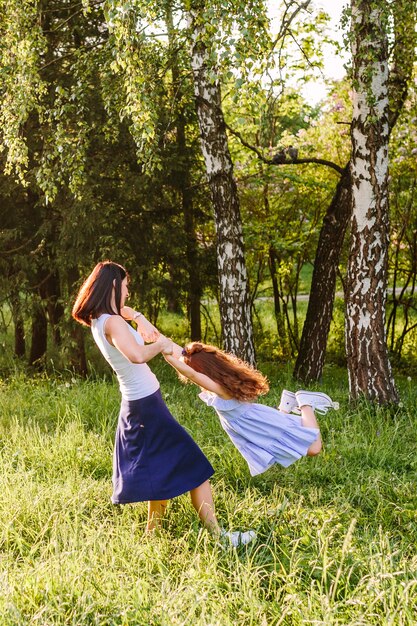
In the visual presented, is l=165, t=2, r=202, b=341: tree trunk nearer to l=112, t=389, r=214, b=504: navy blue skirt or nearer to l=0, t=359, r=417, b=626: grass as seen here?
l=0, t=359, r=417, b=626: grass

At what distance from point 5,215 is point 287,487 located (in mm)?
6591

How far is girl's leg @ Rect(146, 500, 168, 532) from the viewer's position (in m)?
3.99

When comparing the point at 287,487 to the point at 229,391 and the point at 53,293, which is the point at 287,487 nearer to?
the point at 229,391

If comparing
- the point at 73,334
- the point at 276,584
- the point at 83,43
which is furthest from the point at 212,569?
the point at 83,43

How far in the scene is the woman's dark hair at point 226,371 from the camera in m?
4.05

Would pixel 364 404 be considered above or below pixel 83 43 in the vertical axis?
below

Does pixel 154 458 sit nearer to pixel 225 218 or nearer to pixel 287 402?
pixel 287 402

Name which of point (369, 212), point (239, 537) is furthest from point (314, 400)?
point (369, 212)

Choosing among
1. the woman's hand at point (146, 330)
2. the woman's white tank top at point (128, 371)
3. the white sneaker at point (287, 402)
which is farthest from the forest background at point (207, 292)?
the woman's hand at point (146, 330)

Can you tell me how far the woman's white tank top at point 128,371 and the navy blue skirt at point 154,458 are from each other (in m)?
0.05

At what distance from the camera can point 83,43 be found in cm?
934

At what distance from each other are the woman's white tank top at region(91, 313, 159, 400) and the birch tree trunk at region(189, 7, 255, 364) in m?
3.75

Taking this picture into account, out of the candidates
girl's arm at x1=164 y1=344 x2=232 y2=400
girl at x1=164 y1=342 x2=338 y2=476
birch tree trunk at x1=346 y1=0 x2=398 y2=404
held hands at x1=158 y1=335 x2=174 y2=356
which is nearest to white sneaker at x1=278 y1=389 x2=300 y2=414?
girl at x1=164 y1=342 x2=338 y2=476

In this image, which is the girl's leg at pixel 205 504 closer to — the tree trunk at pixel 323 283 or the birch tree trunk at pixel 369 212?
the birch tree trunk at pixel 369 212
